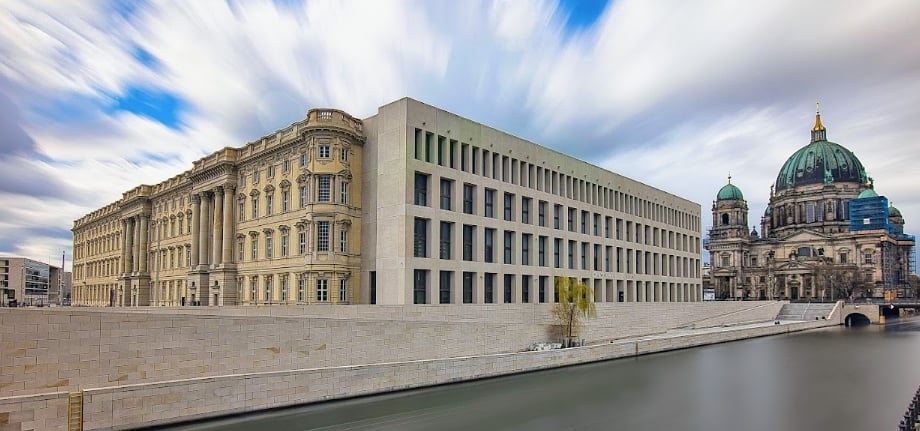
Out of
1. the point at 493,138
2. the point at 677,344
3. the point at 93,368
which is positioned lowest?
the point at 677,344

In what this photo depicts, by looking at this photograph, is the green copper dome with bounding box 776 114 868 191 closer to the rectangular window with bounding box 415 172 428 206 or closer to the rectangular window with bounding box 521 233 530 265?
the rectangular window with bounding box 521 233 530 265

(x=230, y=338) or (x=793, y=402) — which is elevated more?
(x=230, y=338)

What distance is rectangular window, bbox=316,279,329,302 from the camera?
41.7 meters

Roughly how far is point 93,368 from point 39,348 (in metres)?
1.78

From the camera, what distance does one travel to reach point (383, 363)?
28.5m

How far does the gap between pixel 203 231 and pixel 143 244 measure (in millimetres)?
19668

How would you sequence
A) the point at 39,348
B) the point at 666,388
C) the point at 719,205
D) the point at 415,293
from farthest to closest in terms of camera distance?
the point at 719,205 < the point at 415,293 < the point at 666,388 < the point at 39,348

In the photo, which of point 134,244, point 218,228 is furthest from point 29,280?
point 218,228

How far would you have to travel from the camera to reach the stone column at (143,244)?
231ft

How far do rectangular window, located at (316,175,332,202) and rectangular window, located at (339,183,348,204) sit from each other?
0.77 metres

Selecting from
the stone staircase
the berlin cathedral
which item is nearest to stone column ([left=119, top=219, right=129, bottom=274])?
the stone staircase

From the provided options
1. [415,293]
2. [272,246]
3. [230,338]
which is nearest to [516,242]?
[415,293]

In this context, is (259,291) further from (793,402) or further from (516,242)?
(793,402)

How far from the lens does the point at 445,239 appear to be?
43.2 metres
